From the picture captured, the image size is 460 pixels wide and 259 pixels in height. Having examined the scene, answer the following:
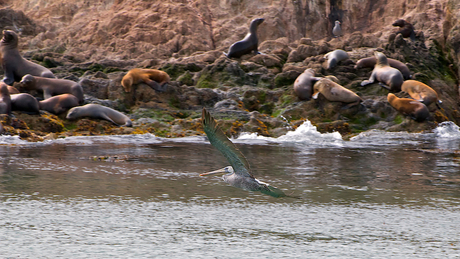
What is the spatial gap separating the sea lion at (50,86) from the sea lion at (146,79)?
134 cm

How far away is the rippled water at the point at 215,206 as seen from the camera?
4.51 m

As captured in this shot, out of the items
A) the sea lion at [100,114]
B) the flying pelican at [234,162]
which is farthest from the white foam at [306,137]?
the flying pelican at [234,162]

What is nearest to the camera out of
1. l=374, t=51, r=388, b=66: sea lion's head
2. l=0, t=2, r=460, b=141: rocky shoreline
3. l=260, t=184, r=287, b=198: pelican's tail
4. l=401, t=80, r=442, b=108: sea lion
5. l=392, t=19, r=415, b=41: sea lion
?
l=260, t=184, r=287, b=198: pelican's tail

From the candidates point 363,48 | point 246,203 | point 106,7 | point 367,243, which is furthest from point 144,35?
point 367,243

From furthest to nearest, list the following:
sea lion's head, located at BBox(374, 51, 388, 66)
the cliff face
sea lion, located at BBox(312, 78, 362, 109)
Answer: the cliff face, sea lion's head, located at BBox(374, 51, 388, 66), sea lion, located at BBox(312, 78, 362, 109)

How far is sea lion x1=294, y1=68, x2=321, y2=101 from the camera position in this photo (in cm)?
1433

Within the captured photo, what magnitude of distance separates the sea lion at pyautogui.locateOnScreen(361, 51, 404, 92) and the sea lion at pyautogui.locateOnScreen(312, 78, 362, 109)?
1.62 meters

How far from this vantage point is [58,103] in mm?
→ 12422

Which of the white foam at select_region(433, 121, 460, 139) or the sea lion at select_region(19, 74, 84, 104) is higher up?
the sea lion at select_region(19, 74, 84, 104)

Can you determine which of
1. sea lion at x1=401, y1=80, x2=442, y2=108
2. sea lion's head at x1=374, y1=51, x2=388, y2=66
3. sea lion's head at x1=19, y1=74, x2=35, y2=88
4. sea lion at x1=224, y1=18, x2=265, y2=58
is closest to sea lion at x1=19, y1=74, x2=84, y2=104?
sea lion's head at x1=19, y1=74, x2=35, y2=88

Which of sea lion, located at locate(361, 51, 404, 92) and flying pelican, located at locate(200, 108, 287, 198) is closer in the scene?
flying pelican, located at locate(200, 108, 287, 198)

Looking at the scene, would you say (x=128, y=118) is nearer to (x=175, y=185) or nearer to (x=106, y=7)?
(x=175, y=185)

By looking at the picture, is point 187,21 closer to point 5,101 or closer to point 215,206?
point 5,101

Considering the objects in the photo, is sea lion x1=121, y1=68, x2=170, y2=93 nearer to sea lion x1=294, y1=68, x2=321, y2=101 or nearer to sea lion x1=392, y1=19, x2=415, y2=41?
sea lion x1=294, y1=68, x2=321, y2=101
